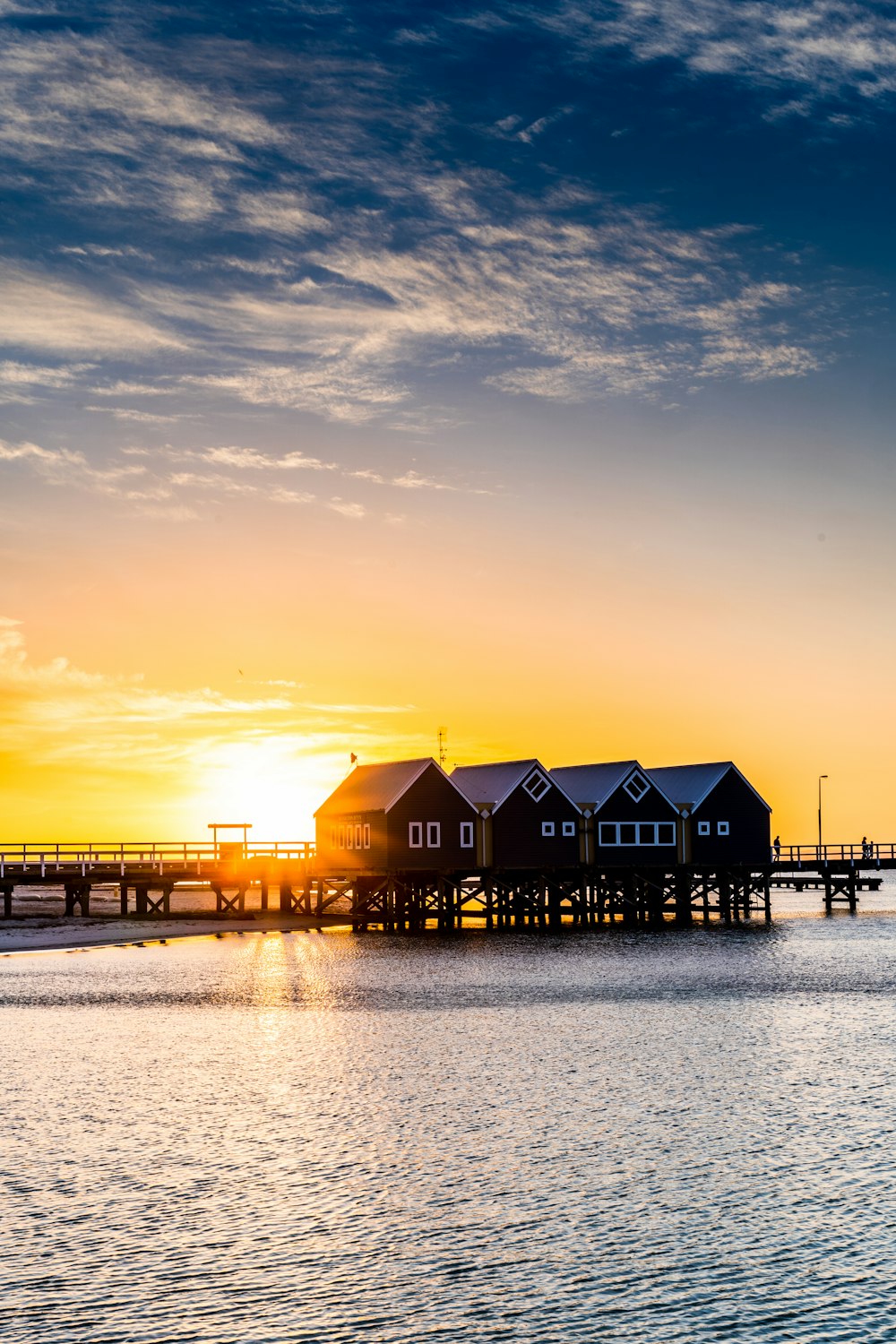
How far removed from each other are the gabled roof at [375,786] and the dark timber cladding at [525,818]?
7.92ft

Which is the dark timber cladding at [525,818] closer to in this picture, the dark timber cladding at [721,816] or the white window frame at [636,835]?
the white window frame at [636,835]

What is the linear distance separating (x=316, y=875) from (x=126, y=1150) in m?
55.5

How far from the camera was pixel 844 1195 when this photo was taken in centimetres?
1833

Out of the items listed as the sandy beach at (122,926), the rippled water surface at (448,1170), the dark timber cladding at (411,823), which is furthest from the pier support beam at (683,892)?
the rippled water surface at (448,1170)

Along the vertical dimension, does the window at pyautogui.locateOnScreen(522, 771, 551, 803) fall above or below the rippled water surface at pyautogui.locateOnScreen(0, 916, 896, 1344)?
above

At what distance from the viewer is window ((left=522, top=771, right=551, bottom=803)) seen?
247ft

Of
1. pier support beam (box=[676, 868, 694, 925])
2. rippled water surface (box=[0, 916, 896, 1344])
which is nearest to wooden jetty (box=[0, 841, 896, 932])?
pier support beam (box=[676, 868, 694, 925])

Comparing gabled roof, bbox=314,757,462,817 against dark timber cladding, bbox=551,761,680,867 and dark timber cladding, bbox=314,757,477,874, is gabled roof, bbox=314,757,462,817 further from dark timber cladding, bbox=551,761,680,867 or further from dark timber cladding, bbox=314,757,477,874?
dark timber cladding, bbox=551,761,680,867

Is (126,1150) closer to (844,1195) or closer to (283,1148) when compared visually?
(283,1148)

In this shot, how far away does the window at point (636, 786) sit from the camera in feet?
261

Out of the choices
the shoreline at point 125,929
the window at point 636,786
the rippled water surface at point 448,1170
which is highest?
the window at point 636,786

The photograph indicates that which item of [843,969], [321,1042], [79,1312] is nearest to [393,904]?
[843,969]

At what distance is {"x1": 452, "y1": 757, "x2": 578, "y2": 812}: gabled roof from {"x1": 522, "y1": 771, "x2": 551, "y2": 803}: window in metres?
0.27

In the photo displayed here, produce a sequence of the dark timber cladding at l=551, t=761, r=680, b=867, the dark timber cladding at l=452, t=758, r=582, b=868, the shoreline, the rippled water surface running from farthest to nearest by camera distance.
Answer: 1. the dark timber cladding at l=551, t=761, r=680, b=867
2. the dark timber cladding at l=452, t=758, r=582, b=868
3. the shoreline
4. the rippled water surface
